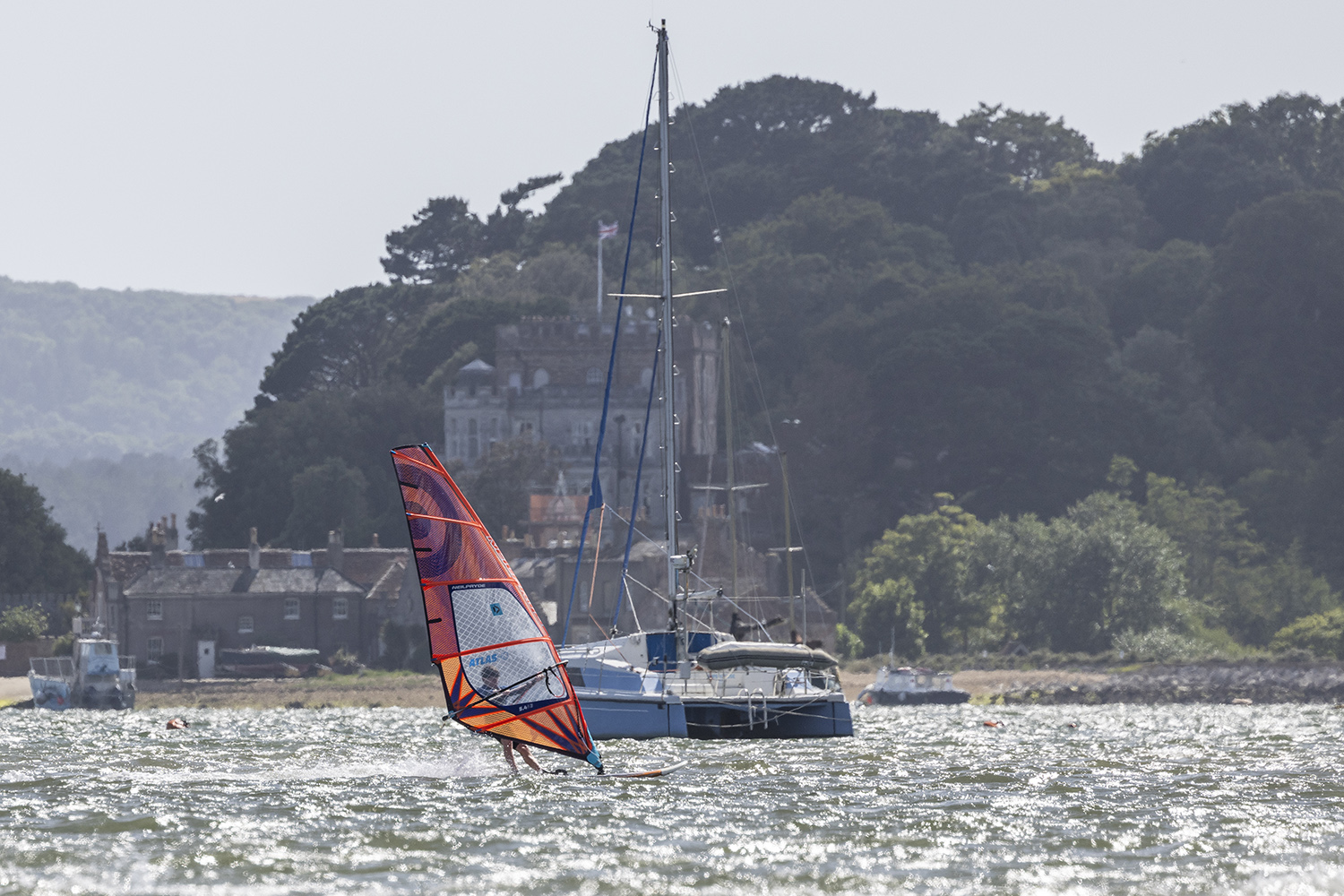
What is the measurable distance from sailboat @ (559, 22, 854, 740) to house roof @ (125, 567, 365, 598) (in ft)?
147

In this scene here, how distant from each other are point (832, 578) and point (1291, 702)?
33.5 m

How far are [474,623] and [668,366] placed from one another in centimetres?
1395

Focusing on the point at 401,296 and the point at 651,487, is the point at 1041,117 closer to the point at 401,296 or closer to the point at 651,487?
the point at 401,296

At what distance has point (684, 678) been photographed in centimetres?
4125

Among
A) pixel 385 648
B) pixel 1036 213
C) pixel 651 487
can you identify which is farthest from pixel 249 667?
pixel 1036 213

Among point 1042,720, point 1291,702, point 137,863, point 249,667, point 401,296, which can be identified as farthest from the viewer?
point 401,296

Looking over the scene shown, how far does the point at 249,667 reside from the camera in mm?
81875

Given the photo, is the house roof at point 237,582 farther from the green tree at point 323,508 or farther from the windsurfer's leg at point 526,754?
the windsurfer's leg at point 526,754

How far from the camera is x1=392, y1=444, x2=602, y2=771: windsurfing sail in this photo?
29812 millimetres

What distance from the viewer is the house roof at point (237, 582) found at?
84500 mm

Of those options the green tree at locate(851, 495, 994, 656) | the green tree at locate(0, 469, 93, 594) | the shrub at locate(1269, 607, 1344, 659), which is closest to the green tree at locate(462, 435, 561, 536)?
the green tree at locate(851, 495, 994, 656)

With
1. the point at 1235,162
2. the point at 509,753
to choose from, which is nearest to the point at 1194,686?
the point at 509,753

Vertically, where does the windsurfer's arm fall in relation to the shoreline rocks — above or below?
above

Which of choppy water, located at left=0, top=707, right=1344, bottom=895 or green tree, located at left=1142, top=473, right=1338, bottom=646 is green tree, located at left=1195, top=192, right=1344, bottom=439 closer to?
green tree, located at left=1142, top=473, right=1338, bottom=646
